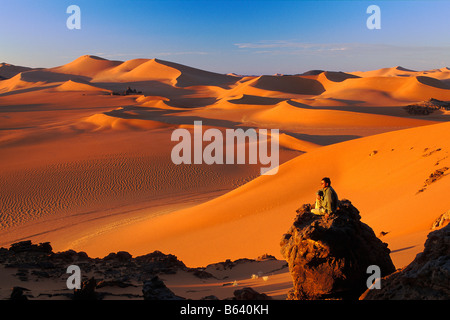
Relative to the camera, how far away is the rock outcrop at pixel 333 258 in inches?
151

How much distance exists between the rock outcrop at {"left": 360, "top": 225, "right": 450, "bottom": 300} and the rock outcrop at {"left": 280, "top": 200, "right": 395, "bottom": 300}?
51 cm

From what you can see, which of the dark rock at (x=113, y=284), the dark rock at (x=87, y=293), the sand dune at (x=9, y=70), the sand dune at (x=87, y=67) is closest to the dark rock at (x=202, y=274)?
the dark rock at (x=113, y=284)

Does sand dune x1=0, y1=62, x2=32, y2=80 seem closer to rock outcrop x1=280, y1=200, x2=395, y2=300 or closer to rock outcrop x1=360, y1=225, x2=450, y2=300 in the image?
rock outcrop x1=280, y1=200, x2=395, y2=300

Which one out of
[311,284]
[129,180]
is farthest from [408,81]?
[311,284]

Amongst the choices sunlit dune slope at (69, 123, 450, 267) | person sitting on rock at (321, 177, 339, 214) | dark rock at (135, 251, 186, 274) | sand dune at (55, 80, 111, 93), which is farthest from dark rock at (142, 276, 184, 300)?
sand dune at (55, 80, 111, 93)

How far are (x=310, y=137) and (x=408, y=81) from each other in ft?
119

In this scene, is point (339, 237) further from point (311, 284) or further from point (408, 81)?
point (408, 81)

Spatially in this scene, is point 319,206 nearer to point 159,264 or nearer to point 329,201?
point 329,201

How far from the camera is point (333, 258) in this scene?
151 inches

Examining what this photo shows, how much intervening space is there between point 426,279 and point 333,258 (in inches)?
40.5

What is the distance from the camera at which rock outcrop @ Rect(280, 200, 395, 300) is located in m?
3.82
